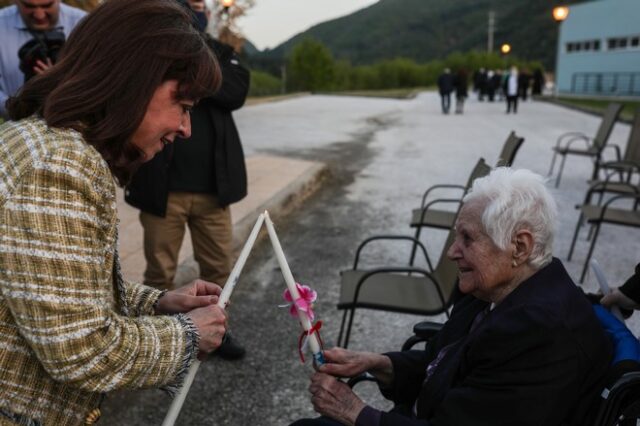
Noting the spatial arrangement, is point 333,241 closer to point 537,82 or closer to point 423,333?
point 423,333

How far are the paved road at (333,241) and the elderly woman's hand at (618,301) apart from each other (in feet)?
3.17

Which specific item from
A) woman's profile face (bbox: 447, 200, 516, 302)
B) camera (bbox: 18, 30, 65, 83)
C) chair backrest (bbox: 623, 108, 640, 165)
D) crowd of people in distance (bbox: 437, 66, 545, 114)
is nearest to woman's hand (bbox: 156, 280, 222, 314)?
woman's profile face (bbox: 447, 200, 516, 302)

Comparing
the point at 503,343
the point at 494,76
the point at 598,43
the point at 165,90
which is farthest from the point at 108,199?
the point at 598,43

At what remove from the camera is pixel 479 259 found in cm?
194

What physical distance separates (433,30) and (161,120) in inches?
5537

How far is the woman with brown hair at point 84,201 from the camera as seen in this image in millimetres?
1221

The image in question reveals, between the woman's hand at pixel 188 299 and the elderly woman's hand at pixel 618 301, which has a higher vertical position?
the woman's hand at pixel 188 299

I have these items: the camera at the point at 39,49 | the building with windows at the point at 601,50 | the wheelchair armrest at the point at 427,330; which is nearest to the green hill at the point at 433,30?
the building with windows at the point at 601,50

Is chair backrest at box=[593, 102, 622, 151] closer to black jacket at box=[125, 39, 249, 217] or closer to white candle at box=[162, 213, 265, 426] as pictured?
black jacket at box=[125, 39, 249, 217]


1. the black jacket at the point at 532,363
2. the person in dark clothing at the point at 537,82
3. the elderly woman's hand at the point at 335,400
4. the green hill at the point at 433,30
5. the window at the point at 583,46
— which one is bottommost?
the person in dark clothing at the point at 537,82

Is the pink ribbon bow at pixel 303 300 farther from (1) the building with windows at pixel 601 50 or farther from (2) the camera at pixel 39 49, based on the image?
(1) the building with windows at pixel 601 50

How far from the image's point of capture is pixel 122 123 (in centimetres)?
134

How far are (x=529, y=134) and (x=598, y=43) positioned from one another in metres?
29.9

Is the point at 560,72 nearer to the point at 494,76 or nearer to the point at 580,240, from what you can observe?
the point at 494,76
